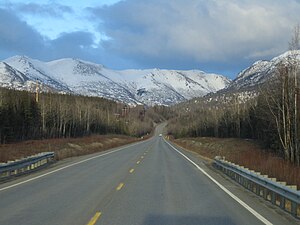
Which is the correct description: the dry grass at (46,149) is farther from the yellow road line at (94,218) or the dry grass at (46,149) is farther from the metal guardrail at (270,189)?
the yellow road line at (94,218)

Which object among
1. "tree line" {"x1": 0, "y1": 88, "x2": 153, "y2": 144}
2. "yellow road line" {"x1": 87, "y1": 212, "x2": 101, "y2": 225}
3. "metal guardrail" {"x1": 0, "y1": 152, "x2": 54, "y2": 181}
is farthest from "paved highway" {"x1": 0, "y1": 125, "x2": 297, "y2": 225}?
"tree line" {"x1": 0, "y1": 88, "x2": 153, "y2": 144}

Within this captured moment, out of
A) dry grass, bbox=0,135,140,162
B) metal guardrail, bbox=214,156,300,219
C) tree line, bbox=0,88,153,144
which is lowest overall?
metal guardrail, bbox=214,156,300,219

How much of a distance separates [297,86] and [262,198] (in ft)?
82.3

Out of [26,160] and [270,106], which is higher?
[270,106]

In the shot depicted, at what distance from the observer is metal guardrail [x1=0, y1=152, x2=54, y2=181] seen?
19.7 meters

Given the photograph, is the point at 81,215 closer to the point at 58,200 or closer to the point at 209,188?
the point at 58,200

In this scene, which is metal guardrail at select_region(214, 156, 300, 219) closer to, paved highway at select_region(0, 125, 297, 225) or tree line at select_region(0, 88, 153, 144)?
paved highway at select_region(0, 125, 297, 225)

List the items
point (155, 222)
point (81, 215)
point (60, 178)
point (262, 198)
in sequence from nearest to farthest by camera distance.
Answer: point (155, 222) → point (81, 215) → point (262, 198) → point (60, 178)

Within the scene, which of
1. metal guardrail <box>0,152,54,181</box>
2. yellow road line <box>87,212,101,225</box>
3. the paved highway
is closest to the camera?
yellow road line <box>87,212,101,225</box>

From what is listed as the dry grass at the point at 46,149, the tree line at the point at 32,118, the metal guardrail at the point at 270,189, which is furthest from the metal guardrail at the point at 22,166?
the tree line at the point at 32,118

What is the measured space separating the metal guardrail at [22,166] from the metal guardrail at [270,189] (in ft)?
32.8

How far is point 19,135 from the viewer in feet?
283

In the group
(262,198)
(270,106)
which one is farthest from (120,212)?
(270,106)

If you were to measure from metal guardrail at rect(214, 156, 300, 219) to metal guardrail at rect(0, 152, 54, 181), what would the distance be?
1000 centimetres
